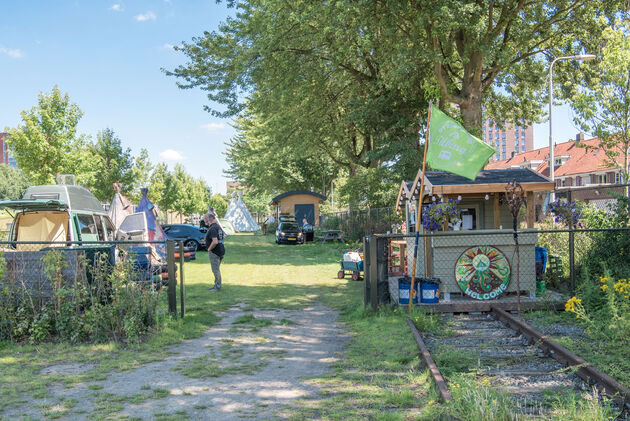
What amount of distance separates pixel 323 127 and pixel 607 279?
80.7ft

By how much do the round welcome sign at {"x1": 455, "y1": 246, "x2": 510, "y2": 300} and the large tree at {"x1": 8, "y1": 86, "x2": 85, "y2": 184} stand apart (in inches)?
861

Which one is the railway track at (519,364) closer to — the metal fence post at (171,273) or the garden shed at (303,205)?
the metal fence post at (171,273)

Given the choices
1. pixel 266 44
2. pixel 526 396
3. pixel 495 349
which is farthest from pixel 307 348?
pixel 266 44

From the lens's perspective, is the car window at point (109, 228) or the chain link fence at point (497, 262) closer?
the chain link fence at point (497, 262)

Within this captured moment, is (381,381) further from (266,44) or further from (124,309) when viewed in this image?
(266,44)

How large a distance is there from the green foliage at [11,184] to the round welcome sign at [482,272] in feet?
261

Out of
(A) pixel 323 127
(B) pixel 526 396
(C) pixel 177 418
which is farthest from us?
(A) pixel 323 127

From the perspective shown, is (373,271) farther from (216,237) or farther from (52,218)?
(52,218)

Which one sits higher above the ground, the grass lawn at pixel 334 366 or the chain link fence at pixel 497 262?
the chain link fence at pixel 497 262

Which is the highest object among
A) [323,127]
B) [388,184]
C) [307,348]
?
[323,127]

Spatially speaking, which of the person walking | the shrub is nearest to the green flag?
the shrub

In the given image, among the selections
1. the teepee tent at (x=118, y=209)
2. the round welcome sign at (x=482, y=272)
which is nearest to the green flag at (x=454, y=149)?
the round welcome sign at (x=482, y=272)

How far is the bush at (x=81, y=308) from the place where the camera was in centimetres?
729

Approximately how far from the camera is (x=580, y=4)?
19656mm
